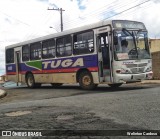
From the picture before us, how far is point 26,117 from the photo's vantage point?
9.50 m

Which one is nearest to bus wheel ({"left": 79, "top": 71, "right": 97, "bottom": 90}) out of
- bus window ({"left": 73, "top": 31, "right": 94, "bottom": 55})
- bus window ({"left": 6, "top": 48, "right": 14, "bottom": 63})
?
bus window ({"left": 73, "top": 31, "right": 94, "bottom": 55})

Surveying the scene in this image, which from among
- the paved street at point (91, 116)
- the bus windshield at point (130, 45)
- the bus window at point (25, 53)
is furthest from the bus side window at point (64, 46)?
the paved street at point (91, 116)

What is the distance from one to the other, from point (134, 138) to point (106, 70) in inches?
426

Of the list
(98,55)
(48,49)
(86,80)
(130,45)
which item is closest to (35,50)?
(48,49)

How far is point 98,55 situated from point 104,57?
12.2 inches

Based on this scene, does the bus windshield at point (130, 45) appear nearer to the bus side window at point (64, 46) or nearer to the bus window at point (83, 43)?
the bus window at point (83, 43)

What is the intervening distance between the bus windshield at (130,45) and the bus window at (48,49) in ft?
17.9

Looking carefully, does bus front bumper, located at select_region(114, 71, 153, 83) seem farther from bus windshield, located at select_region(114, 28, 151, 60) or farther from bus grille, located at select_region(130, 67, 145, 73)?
bus windshield, located at select_region(114, 28, 151, 60)

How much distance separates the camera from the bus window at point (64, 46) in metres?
19.8

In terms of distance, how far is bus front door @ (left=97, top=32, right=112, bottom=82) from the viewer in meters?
17.2

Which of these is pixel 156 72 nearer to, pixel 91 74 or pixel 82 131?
pixel 91 74

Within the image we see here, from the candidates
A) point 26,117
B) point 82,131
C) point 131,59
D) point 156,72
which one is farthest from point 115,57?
point 156,72

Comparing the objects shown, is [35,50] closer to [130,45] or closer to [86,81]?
[86,81]

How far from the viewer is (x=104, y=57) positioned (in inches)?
691
